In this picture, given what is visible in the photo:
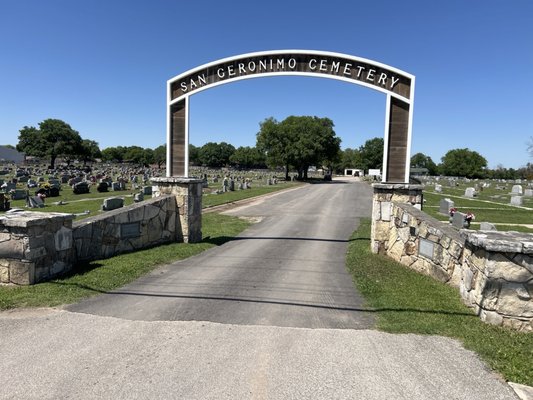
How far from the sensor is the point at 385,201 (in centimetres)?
898

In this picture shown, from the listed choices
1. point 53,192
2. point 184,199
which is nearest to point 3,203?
point 53,192

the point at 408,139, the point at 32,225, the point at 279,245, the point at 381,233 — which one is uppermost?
the point at 408,139

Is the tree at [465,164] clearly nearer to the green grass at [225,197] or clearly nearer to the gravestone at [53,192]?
the green grass at [225,197]

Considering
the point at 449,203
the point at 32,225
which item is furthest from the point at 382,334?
the point at 449,203

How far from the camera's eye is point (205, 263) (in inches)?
318

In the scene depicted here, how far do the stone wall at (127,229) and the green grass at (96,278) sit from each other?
288mm

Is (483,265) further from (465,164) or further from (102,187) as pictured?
(465,164)

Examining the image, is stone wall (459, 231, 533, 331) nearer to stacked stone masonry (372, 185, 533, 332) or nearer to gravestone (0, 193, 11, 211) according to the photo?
stacked stone masonry (372, 185, 533, 332)

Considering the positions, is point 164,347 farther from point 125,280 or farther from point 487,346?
point 487,346

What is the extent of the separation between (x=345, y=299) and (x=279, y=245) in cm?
492

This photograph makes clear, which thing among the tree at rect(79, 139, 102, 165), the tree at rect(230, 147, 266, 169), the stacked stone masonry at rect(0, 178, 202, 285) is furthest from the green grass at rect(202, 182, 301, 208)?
the tree at rect(230, 147, 266, 169)

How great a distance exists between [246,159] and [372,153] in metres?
62.5

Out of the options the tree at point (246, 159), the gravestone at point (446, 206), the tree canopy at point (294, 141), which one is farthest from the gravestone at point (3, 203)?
the tree at point (246, 159)

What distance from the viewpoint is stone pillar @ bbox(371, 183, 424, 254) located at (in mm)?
8812
